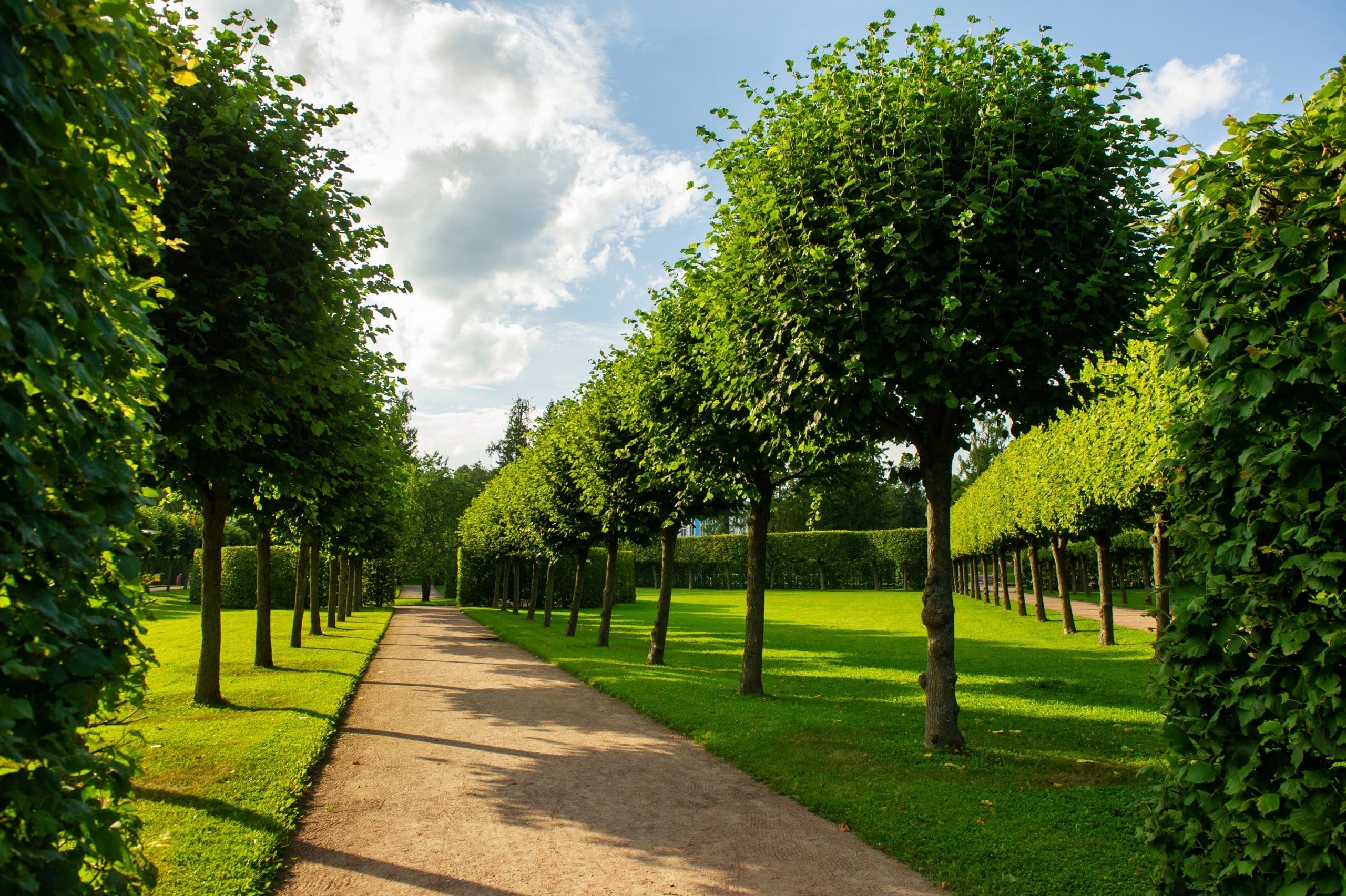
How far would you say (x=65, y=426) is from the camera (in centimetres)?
266

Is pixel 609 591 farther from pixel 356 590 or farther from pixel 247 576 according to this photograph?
pixel 247 576

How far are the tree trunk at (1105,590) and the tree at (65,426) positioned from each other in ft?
75.8

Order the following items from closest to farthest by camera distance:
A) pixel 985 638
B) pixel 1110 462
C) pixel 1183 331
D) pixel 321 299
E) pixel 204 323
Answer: pixel 1183 331, pixel 204 323, pixel 321 299, pixel 1110 462, pixel 985 638

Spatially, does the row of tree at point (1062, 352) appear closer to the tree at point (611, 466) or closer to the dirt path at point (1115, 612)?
the tree at point (611, 466)

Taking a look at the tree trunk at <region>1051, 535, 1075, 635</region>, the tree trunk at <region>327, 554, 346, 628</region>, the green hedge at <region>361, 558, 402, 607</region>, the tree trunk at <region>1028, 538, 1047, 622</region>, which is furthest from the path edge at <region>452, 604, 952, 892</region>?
the green hedge at <region>361, 558, 402, 607</region>

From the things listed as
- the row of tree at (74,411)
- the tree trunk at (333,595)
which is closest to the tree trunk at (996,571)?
the tree trunk at (333,595)

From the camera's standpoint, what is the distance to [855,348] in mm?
7711

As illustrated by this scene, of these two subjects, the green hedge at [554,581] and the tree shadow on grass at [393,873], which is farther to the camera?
the green hedge at [554,581]

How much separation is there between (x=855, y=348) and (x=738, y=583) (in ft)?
208

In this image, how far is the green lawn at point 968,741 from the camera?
5641mm

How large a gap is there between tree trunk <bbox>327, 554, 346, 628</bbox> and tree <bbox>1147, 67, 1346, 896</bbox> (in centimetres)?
2664

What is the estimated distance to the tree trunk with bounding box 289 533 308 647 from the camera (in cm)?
1973

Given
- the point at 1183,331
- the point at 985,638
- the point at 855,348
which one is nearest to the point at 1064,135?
the point at 855,348

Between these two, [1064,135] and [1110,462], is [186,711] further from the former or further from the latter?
[1110,462]
